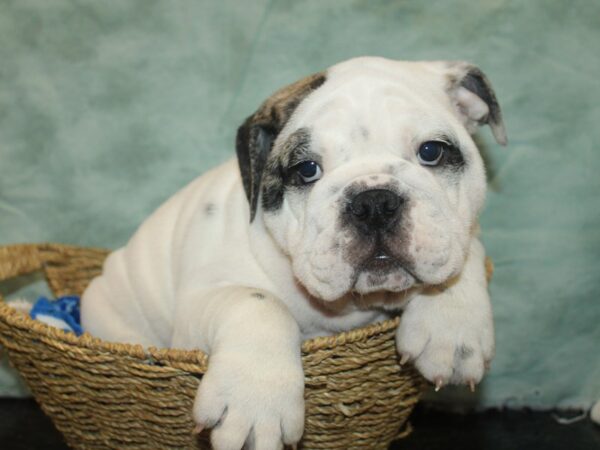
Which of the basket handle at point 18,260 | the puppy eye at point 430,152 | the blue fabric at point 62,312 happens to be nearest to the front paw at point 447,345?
the puppy eye at point 430,152

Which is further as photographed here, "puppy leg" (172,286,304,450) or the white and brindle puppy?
the white and brindle puppy

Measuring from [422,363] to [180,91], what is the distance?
251 cm

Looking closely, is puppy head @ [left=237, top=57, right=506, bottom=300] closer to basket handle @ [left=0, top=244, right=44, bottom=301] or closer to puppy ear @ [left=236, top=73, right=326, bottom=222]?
puppy ear @ [left=236, top=73, right=326, bottom=222]

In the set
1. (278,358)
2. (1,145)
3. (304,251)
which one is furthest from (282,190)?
(1,145)

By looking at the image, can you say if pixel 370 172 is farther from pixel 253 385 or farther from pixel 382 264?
pixel 253 385

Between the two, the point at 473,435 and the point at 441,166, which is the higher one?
the point at 441,166

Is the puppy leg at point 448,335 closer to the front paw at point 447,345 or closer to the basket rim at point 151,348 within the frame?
the front paw at point 447,345

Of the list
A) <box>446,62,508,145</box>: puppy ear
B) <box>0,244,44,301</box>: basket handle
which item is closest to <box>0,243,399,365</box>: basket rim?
<box>0,244,44,301</box>: basket handle

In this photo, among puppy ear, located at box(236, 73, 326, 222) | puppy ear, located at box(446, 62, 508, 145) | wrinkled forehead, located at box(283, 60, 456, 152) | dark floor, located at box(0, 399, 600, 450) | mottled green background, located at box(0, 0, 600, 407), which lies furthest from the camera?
mottled green background, located at box(0, 0, 600, 407)

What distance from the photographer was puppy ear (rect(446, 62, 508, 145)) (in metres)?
3.20

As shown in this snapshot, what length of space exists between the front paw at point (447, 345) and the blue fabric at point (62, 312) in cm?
185

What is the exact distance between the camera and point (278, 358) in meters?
2.46

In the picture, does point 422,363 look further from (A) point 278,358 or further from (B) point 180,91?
(B) point 180,91

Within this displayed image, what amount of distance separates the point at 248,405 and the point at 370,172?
0.90 metres
